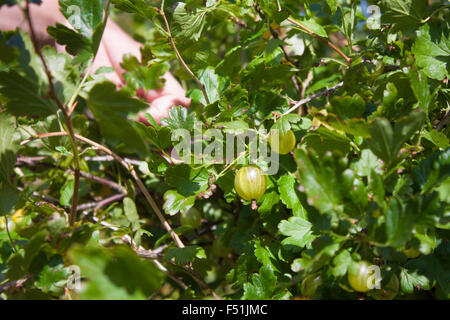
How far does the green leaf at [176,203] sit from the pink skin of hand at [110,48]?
1.40 feet

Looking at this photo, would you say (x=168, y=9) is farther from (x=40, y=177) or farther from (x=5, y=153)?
(x=40, y=177)

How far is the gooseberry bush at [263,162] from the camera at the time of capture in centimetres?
48

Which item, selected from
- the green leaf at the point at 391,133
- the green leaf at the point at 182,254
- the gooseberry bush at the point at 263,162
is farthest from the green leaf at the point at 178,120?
the green leaf at the point at 391,133

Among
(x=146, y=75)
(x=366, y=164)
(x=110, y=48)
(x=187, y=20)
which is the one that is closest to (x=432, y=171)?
(x=366, y=164)

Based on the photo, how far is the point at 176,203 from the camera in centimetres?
71

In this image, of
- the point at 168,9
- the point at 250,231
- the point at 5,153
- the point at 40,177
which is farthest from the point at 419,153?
the point at 40,177

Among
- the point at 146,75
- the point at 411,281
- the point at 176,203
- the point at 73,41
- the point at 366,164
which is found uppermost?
the point at 73,41

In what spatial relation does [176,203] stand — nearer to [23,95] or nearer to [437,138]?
[23,95]

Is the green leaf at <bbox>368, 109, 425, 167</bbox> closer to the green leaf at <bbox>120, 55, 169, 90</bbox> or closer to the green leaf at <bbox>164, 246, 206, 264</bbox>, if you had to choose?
the green leaf at <bbox>164, 246, 206, 264</bbox>

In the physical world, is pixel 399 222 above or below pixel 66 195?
above

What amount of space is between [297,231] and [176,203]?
Answer: 242mm

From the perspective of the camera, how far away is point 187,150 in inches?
28.2

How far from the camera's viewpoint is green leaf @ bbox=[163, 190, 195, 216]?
0.70m

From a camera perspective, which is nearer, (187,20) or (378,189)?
(378,189)
